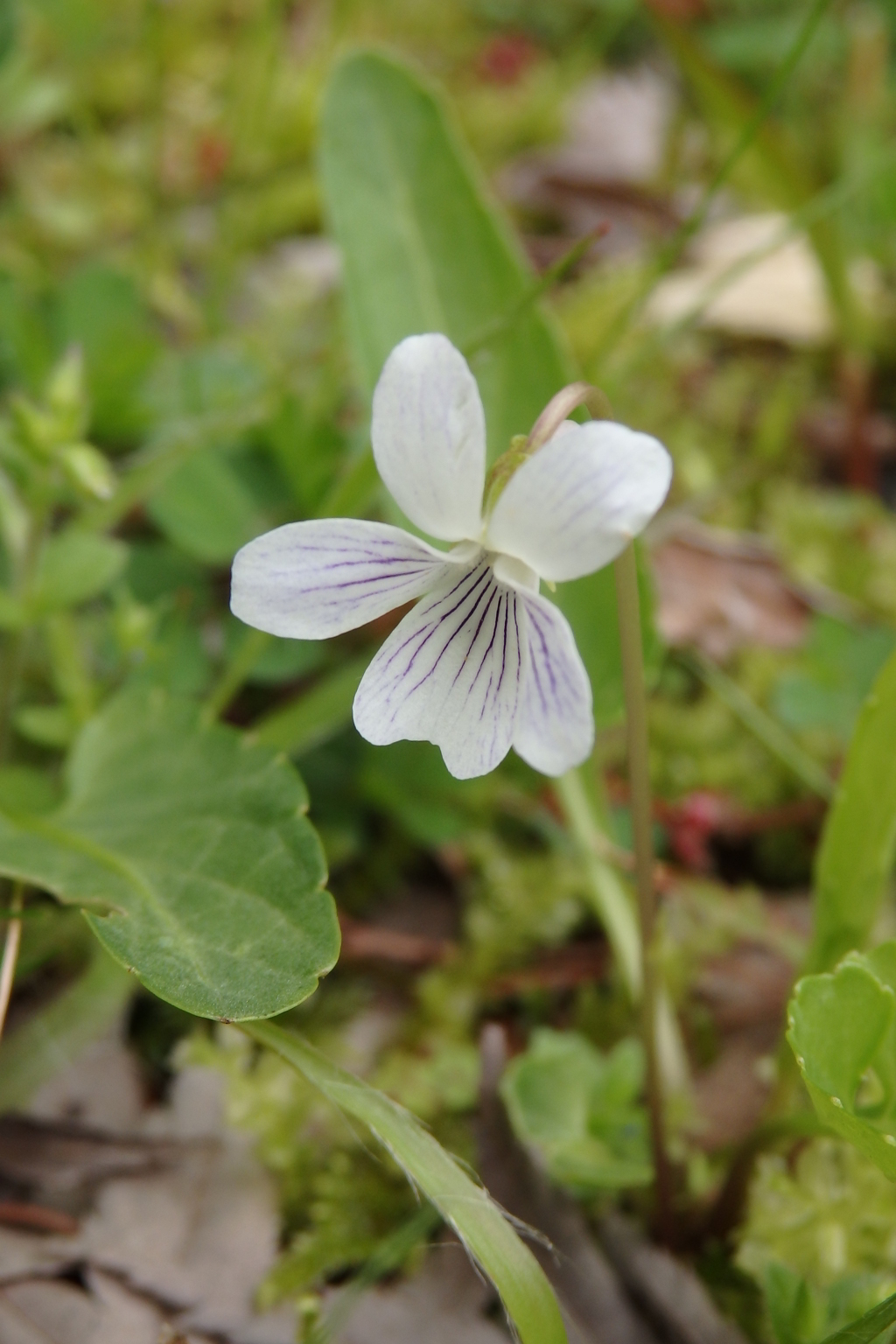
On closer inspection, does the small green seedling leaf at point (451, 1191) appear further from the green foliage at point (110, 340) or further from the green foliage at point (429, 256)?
the green foliage at point (110, 340)

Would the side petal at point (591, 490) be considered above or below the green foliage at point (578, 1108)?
above

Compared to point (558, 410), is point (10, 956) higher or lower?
lower

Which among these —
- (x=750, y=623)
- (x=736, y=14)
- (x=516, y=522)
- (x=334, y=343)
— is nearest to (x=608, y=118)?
(x=736, y=14)

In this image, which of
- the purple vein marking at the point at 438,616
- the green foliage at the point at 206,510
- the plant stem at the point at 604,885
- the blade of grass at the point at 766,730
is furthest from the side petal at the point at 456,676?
the blade of grass at the point at 766,730

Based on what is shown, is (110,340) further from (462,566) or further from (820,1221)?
(820,1221)

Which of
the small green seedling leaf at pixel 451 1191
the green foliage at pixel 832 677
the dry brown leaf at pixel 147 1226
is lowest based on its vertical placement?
the dry brown leaf at pixel 147 1226

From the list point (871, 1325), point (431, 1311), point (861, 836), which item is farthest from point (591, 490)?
point (431, 1311)

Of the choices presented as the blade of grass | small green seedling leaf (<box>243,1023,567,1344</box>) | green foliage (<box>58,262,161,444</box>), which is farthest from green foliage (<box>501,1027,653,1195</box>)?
green foliage (<box>58,262,161,444</box>)
